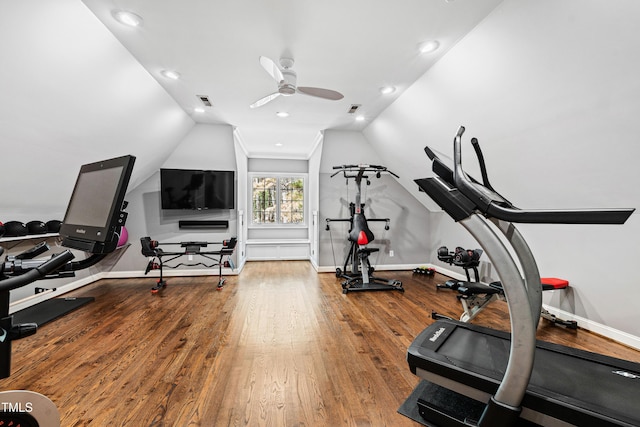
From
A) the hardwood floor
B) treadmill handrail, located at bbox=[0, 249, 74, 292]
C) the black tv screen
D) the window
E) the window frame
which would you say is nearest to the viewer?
treadmill handrail, located at bbox=[0, 249, 74, 292]

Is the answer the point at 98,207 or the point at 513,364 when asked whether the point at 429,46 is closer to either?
the point at 513,364

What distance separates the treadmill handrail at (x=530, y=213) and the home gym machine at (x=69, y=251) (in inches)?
56.9

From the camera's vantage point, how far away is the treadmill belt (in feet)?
4.28

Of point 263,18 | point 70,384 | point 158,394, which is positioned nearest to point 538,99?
point 263,18

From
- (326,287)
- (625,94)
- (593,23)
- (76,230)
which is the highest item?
(593,23)

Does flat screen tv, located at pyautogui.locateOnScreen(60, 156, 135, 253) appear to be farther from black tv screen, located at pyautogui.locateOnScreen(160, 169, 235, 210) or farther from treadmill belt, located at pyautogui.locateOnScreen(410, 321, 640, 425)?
black tv screen, located at pyautogui.locateOnScreen(160, 169, 235, 210)

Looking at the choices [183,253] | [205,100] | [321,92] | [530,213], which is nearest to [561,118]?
[530,213]

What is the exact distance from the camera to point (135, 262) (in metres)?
5.00

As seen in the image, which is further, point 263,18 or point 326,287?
point 326,287

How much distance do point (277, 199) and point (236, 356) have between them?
5297 mm

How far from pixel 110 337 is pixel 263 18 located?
→ 318cm

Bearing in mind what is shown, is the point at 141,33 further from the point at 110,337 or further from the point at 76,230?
the point at 110,337

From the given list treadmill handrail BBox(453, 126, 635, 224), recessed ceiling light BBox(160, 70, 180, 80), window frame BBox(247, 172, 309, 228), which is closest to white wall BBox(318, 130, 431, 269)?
window frame BBox(247, 172, 309, 228)

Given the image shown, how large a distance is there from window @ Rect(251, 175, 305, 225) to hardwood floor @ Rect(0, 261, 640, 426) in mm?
3509
